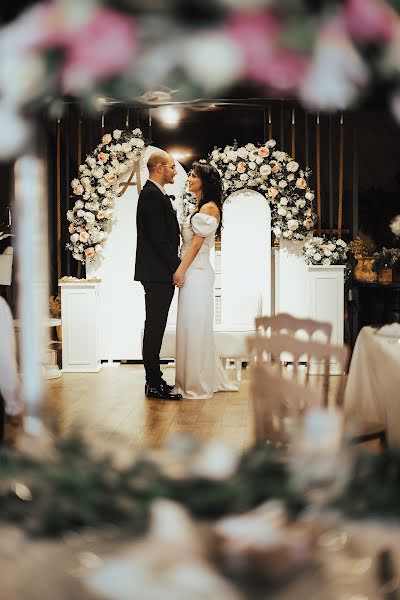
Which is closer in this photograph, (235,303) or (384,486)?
(384,486)

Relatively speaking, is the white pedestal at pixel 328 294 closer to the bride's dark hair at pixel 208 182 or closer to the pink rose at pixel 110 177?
the bride's dark hair at pixel 208 182

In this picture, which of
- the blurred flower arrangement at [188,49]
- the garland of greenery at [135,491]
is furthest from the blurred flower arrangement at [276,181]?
the garland of greenery at [135,491]

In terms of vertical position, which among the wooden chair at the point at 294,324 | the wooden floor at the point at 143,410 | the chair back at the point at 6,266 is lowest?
the wooden floor at the point at 143,410

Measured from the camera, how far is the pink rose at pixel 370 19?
0.72m

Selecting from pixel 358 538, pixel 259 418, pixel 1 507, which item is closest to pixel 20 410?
pixel 1 507

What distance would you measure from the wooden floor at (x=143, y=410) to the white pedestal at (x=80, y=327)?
11.7 inches

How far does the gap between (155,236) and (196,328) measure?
0.70 meters

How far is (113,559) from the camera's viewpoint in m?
0.67

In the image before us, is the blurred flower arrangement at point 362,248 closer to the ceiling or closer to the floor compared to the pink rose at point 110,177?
closer to the floor

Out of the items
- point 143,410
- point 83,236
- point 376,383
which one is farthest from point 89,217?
point 376,383

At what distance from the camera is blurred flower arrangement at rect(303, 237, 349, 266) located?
614 centimetres

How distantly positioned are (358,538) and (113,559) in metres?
0.24

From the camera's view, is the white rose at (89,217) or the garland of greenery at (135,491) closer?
the garland of greenery at (135,491)

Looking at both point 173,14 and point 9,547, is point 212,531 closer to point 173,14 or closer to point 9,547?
point 9,547
